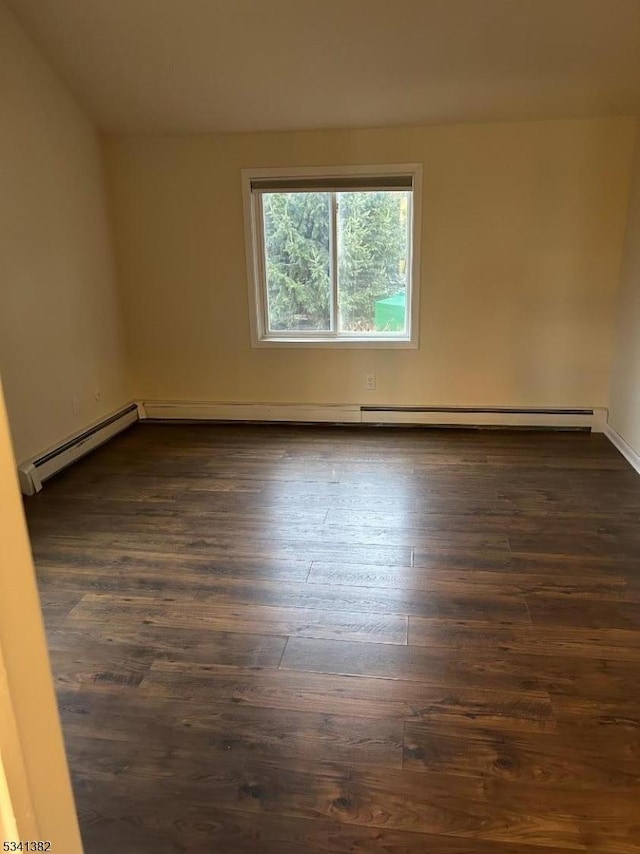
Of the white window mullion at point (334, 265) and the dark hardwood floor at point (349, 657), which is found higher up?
the white window mullion at point (334, 265)

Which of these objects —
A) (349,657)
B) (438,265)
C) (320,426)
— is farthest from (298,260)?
(349,657)

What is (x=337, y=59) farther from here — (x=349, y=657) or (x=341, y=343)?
(x=349, y=657)

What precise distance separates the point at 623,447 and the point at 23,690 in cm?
397

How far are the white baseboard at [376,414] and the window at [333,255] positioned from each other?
1.71 ft

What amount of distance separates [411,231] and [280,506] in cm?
226

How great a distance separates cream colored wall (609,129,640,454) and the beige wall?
3692mm

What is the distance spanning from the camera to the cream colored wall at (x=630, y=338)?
3.73 metres

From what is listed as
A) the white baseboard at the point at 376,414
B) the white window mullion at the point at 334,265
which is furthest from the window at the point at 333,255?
the white baseboard at the point at 376,414

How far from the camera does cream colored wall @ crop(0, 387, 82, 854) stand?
2.09 ft

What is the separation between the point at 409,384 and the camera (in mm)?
4504

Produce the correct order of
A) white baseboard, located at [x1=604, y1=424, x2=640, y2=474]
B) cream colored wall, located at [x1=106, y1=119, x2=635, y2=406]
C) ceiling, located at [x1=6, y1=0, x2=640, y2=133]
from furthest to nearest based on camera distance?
1. cream colored wall, located at [x1=106, y1=119, x2=635, y2=406]
2. white baseboard, located at [x1=604, y1=424, x2=640, y2=474]
3. ceiling, located at [x1=6, y1=0, x2=640, y2=133]

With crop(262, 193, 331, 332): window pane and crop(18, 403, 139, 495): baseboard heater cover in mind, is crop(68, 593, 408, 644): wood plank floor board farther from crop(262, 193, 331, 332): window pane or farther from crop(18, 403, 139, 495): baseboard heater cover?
crop(262, 193, 331, 332): window pane

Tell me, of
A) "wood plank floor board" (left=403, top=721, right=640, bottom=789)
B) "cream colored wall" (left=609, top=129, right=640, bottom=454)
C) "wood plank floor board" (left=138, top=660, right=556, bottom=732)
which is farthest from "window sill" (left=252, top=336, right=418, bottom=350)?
"wood plank floor board" (left=403, top=721, right=640, bottom=789)

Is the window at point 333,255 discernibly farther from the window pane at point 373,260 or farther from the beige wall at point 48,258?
the beige wall at point 48,258
